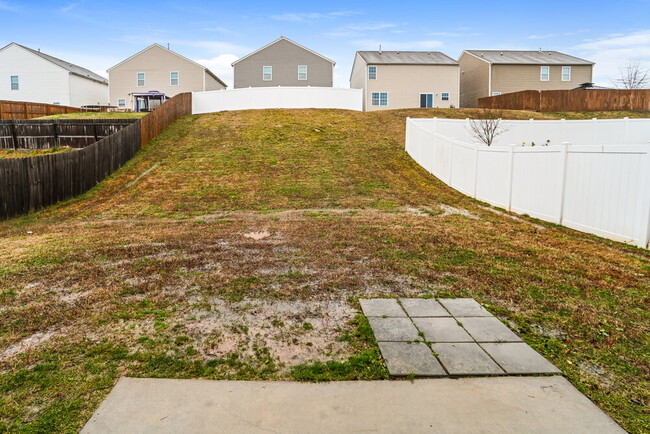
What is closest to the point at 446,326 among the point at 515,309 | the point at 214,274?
the point at 515,309

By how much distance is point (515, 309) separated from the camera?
450cm

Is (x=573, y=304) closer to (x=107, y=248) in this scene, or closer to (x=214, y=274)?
(x=214, y=274)

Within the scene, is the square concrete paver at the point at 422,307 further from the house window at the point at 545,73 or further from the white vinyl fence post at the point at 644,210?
the house window at the point at 545,73

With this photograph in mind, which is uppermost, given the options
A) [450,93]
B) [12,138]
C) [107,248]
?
[450,93]

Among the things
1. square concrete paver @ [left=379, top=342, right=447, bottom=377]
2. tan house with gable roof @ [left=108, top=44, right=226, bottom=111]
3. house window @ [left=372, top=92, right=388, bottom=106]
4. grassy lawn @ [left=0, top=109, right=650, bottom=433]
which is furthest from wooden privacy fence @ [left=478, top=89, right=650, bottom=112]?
square concrete paver @ [left=379, top=342, right=447, bottom=377]

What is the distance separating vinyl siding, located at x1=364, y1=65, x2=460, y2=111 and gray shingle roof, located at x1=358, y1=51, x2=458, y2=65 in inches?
12.7

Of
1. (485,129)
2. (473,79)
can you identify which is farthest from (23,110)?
(473,79)

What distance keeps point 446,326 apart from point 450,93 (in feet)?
116

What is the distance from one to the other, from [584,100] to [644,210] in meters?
29.2

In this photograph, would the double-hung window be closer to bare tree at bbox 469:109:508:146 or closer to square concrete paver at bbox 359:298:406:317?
bare tree at bbox 469:109:508:146

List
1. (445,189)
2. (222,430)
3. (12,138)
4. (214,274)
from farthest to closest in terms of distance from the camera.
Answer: (12,138), (445,189), (214,274), (222,430)

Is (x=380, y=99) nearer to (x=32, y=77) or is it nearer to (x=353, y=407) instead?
(x=32, y=77)

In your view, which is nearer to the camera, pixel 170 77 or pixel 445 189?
pixel 445 189

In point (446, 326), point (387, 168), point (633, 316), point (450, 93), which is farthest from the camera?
point (450, 93)
